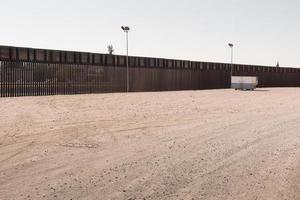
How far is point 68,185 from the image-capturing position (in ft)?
22.0

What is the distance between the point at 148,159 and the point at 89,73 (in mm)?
27216

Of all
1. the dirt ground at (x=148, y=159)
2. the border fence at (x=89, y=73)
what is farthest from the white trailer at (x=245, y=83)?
the dirt ground at (x=148, y=159)

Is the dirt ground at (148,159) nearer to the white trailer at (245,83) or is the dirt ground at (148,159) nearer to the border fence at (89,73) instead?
the border fence at (89,73)

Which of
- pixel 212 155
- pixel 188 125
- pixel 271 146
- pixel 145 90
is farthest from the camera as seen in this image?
pixel 145 90

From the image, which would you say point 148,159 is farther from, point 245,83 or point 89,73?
point 245,83

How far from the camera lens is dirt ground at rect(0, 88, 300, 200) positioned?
6473 mm

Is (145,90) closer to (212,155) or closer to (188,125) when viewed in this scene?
(188,125)

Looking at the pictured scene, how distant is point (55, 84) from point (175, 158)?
24223mm

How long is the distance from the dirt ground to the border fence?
14650 millimetres

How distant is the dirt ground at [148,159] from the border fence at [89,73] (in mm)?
14650

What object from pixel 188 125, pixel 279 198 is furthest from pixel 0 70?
pixel 279 198

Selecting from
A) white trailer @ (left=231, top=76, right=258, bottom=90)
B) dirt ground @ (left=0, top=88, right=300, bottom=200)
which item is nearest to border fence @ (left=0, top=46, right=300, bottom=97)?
white trailer @ (left=231, top=76, right=258, bottom=90)

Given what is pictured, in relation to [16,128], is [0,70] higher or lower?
higher

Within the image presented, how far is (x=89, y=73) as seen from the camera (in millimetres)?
35156
